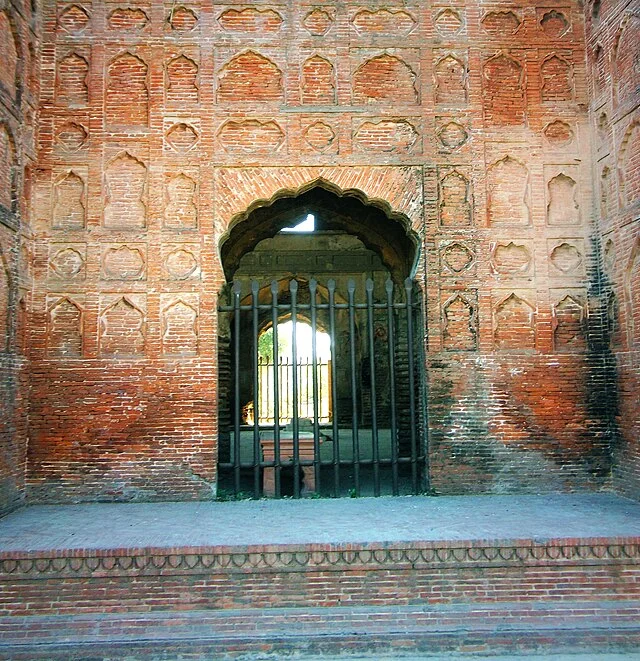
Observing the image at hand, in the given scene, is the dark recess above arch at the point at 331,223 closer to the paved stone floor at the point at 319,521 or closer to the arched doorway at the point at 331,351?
the arched doorway at the point at 331,351

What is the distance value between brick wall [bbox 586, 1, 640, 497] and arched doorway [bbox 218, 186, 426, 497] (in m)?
2.11

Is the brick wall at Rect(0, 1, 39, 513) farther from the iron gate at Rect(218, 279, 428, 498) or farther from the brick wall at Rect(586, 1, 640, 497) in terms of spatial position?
the brick wall at Rect(586, 1, 640, 497)

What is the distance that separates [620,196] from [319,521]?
467cm

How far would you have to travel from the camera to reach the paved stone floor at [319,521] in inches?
206

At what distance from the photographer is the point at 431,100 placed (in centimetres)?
750

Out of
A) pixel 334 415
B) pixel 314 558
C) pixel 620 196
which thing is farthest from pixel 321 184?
pixel 314 558

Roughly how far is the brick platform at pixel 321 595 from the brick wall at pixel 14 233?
4.90ft

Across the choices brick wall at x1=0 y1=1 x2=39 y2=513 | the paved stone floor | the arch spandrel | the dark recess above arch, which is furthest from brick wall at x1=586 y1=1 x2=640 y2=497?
brick wall at x1=0 y1=1 x2=39 y2=513

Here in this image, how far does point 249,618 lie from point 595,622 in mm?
2639

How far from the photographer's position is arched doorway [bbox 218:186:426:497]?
282 inches

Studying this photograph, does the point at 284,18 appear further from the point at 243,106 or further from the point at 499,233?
the point at 499,233

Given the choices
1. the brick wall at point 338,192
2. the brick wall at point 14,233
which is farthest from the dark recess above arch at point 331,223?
the brick wall at point 14,233

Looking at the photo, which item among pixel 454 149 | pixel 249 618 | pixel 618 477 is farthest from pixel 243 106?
pixel 618 477

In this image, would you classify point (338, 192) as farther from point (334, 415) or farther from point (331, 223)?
point (334, 415)
